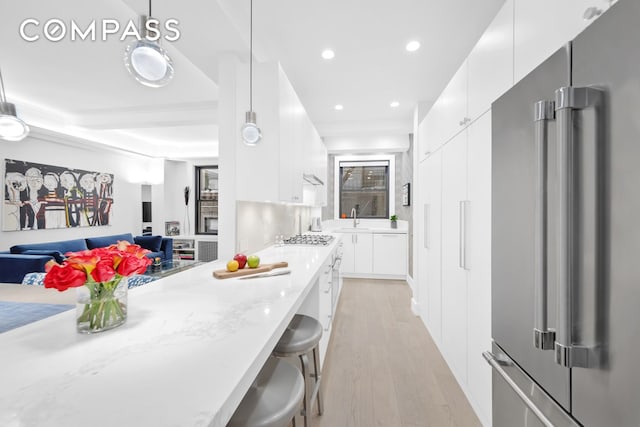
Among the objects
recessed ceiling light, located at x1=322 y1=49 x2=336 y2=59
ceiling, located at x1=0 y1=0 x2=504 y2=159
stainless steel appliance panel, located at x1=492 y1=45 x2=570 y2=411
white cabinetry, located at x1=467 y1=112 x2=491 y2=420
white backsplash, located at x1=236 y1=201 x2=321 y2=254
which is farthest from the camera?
recessed ceiling light, located at x1=322 y1=49 x2=336 y2=59

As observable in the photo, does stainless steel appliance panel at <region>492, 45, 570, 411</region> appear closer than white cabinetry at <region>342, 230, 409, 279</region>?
Yes

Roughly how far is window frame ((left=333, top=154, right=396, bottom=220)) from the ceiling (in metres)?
1.09

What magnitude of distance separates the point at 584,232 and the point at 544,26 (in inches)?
37.2

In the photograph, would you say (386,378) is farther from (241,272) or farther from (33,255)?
(33,255)

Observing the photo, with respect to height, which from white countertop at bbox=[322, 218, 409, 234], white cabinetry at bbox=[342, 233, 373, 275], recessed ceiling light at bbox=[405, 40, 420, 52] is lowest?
white cabinetry at bbox=[342, 233, 373, 275]

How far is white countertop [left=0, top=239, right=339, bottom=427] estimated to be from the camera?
0.57 metres

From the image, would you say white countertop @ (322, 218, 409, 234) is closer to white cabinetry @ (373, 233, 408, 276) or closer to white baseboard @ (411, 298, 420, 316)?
white cabinetry @ (373, 233, 408, 276)

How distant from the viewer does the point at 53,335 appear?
0.91 metres

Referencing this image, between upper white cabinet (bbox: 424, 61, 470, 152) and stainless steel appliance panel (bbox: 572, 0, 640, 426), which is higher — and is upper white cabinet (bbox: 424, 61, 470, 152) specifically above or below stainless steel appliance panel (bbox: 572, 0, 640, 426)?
above

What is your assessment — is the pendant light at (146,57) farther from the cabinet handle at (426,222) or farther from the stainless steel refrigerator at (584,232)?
the cabinet handle at (426,222)

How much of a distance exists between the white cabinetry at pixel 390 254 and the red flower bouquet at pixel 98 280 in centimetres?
471

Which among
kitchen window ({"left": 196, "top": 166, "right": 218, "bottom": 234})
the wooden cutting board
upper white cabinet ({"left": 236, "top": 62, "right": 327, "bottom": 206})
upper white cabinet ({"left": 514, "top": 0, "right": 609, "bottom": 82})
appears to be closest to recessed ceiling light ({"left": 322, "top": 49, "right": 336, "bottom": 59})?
upper white cabinet ({"left": 236, "top": 62, "right": 327, "bottom": 206})

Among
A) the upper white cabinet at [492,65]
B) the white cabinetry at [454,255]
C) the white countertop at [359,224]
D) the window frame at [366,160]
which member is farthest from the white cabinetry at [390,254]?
the upper white cabinet at [492,65]

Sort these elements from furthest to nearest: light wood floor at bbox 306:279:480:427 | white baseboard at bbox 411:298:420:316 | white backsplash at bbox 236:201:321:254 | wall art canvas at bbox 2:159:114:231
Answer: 1. wall art canvas at bbox 2:159:114:231
2. white baseboard at bbox 411:298:420:316
3. white backsplash at bbox 236:201:321:254
4. light wood floor at bbox 306:279:480:427
